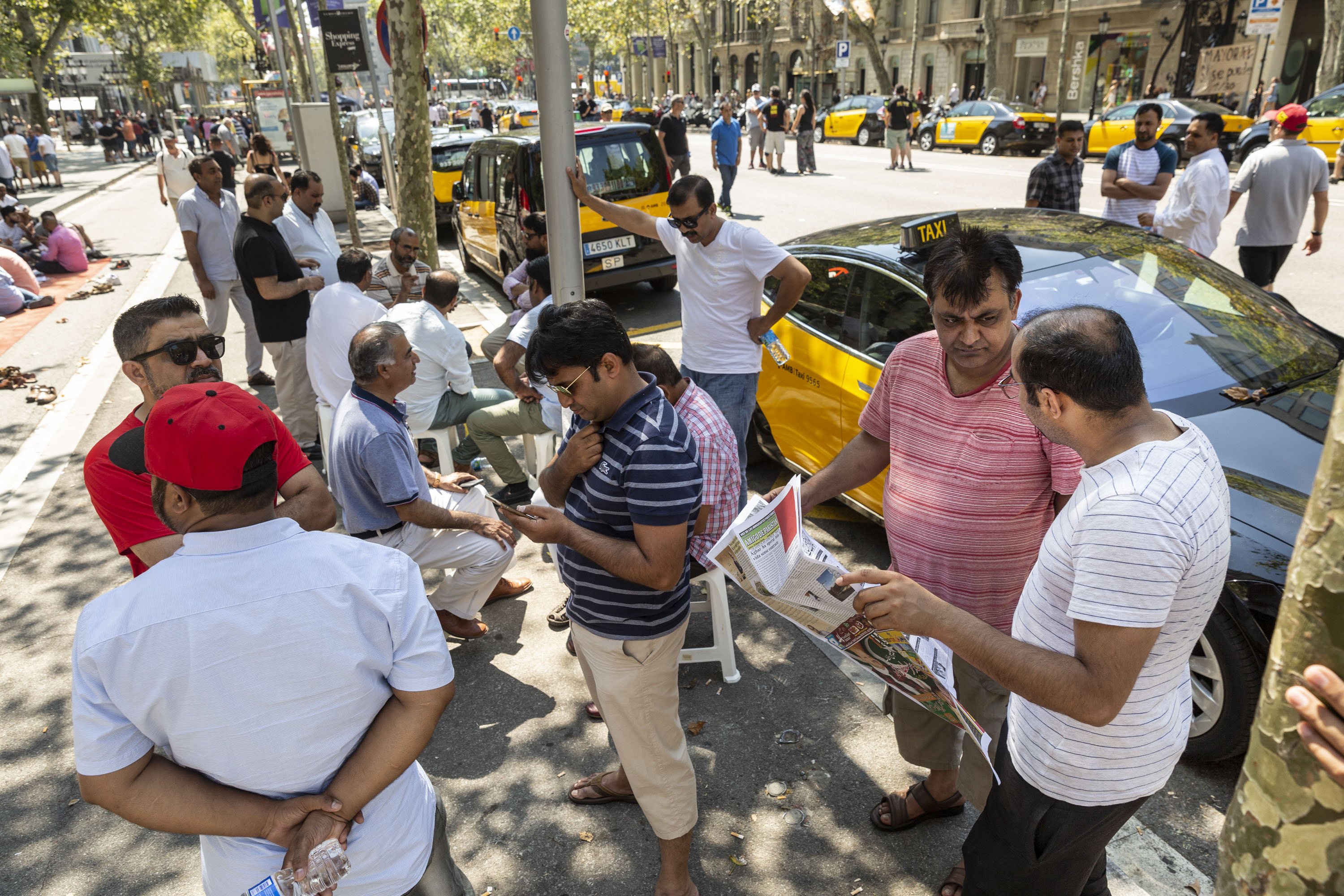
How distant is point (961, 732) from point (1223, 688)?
1015 millimetres

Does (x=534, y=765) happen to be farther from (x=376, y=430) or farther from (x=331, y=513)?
(x=376, y=430)

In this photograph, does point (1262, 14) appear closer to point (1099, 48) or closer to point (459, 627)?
point (1099, 48)

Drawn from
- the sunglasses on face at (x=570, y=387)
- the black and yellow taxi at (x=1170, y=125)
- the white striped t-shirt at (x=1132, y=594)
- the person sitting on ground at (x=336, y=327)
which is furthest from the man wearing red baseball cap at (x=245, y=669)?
the black and yellow taxi at (x=1170, y=125)

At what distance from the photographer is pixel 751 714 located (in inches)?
142

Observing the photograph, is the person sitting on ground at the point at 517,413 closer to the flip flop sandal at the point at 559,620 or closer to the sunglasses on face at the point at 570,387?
the flip flop sandal at the point at 559,620

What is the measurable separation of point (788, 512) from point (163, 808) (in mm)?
1454

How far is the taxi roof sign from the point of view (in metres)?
4.39

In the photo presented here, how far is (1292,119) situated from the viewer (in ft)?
21.1

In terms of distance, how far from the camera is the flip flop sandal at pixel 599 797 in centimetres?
318

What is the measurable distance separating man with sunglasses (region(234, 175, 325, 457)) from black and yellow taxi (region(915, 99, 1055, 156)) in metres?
22.5

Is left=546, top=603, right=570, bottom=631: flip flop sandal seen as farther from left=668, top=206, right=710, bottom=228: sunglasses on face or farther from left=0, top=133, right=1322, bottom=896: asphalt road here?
left=668, top=206, right=710, bottom=228: sunglasses on face

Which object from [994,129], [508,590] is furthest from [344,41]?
[994,129]

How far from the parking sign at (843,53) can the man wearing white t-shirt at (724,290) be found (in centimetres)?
3147

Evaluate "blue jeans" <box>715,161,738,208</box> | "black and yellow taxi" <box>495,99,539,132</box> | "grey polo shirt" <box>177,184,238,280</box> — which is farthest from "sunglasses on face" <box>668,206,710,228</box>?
"black and yellow taxi" <box>495,99,539,132</box>
